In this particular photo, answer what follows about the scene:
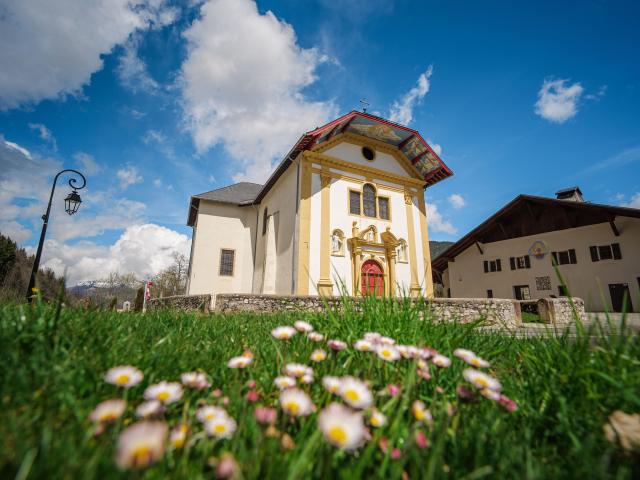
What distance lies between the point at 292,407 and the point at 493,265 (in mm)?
28007

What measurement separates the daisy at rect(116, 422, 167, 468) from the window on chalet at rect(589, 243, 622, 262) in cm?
2619

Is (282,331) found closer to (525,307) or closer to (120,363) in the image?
(120,363)

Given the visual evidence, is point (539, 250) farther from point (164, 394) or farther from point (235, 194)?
point (164, 394)

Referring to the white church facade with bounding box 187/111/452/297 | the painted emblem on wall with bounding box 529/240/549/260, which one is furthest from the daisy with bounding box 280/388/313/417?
the painted emblem on wall with bounding box 529/240/549/260

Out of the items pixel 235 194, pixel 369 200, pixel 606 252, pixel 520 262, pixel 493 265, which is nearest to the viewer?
pixel 369 200

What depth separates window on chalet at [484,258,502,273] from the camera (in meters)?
24.5

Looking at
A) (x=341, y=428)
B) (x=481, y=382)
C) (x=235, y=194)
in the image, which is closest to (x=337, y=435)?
(x=341, y=428)

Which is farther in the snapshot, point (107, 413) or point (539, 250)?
point (539, 250)

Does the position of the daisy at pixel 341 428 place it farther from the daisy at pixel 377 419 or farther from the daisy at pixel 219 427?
the daisy at pixel 219 427

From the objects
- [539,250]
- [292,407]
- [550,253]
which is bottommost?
[292,407]

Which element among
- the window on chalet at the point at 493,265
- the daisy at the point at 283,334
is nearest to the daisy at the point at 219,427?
the daisy at the point at 283,334

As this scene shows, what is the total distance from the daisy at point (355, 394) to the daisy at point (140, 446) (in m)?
0.56

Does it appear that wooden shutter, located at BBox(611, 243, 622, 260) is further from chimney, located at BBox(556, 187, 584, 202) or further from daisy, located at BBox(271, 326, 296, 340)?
daisy, located at BBox(271, 326, 296, 340)

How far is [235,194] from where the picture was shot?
78.8 feet
